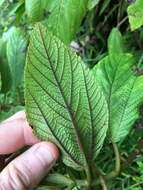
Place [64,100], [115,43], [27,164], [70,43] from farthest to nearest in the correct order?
[115,43]
[70,43]
[27,164]
[64,100]

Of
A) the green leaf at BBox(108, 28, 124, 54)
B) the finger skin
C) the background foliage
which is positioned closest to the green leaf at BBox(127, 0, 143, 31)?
the background foliage

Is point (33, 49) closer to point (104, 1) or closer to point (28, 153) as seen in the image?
point (28, 153)

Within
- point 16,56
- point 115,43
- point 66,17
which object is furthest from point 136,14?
point 115,43

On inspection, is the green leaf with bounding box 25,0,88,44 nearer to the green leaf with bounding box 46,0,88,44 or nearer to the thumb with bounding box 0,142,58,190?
the green leaf with bounding box 46,0,88,44

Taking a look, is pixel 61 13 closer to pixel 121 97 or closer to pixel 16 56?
pixel 16 56

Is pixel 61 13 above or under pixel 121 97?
above

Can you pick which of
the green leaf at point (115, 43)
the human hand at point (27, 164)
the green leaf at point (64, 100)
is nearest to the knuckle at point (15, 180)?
the human hand at point (27, 164)
